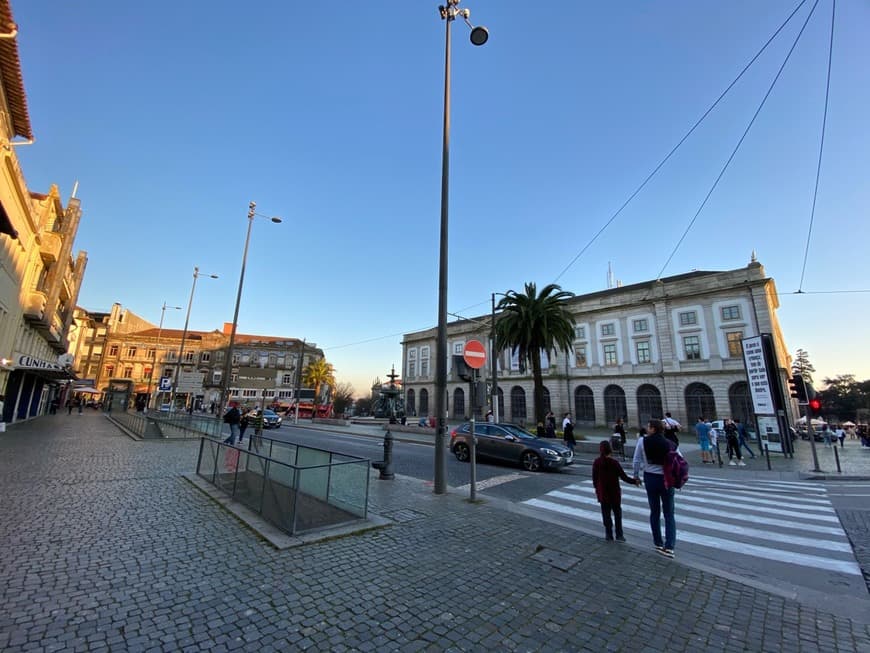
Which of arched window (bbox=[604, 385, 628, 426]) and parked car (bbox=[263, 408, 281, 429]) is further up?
arched window (bbox=[604, 385, 628, 426])

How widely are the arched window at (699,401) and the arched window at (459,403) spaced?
30.2 m

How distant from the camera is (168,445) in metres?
15.2

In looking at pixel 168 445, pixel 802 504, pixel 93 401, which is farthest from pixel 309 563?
pixel 93 401

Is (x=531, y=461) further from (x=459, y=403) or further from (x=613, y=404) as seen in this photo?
(x=459, y=403)

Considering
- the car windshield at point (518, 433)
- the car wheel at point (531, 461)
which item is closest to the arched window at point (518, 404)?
the car windshield at point (518, 433)

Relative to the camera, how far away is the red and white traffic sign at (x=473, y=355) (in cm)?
823

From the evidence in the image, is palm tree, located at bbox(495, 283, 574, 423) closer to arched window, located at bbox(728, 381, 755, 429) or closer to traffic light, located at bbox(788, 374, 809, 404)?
traffic light, located at bbox(788, 374, 809, 404)

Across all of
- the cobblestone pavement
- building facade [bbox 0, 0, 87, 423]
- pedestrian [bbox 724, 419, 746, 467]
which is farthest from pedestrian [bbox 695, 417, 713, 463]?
building facade [bbox 0, 0, 87, 423]

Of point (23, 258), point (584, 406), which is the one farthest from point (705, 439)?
point (23, 258)

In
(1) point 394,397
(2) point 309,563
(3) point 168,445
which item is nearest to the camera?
(2) point 309,563

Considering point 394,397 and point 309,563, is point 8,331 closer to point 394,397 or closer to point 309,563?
point 309,563

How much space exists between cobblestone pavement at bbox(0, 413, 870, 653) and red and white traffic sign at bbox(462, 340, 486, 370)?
3155 mm

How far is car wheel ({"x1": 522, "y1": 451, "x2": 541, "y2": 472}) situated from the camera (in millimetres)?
12961

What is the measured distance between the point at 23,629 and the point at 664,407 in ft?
149
